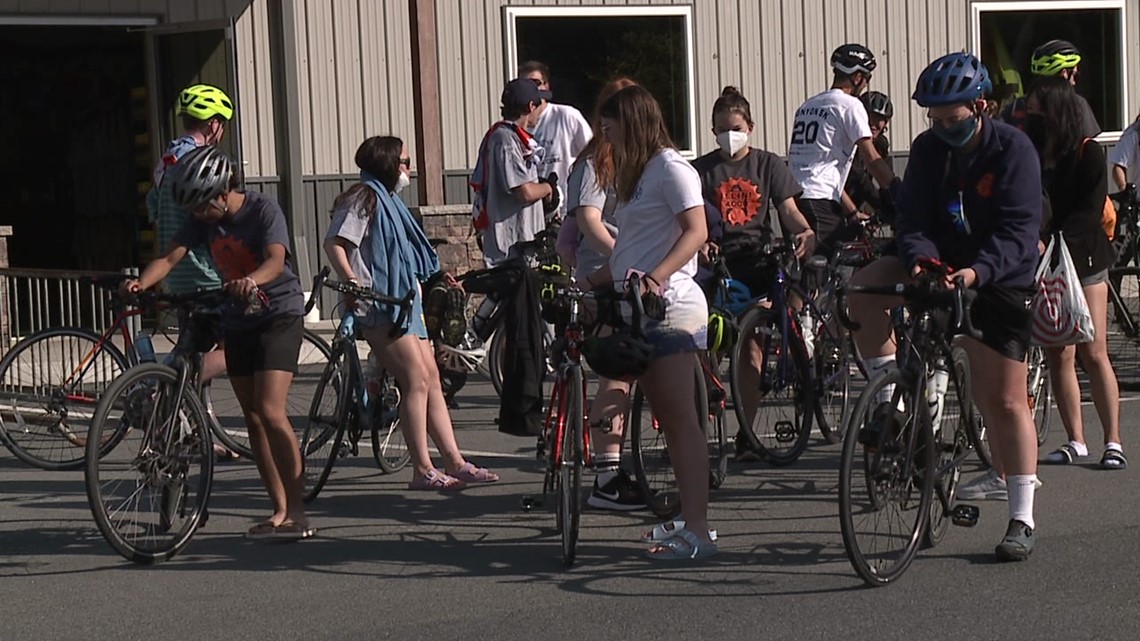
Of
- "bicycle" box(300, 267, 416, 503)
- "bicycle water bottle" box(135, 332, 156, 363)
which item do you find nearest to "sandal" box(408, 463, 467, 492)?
"bicycle" box(300, 267, 416, 503)

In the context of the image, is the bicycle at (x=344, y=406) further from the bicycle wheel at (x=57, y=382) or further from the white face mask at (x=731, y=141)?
the white face mask at (x=731, y=141)

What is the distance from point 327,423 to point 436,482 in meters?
0.61

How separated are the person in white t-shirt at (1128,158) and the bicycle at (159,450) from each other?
276 inches

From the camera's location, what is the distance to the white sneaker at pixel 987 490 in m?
8.24

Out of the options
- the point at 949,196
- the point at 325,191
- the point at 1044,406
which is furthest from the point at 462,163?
the point at 949,196

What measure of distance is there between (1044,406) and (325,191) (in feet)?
27.5

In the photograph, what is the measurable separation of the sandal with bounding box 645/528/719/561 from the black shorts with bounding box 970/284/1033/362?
1343 mm

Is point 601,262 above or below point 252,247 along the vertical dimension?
below

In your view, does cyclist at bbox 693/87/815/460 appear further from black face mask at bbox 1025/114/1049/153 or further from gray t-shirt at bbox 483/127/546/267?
gray t-shirt at bbox 483/127/546/267

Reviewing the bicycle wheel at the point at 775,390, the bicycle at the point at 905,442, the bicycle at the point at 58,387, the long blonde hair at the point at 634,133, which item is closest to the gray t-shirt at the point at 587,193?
the long blonde hair at the point at 634,133

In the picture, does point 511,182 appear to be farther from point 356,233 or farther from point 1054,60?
point 1054,60

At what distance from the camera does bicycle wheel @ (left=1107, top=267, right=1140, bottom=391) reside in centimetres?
1123

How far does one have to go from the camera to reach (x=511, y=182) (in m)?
10.7

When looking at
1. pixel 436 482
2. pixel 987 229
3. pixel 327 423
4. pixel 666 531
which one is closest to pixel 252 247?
pixel 327 423
